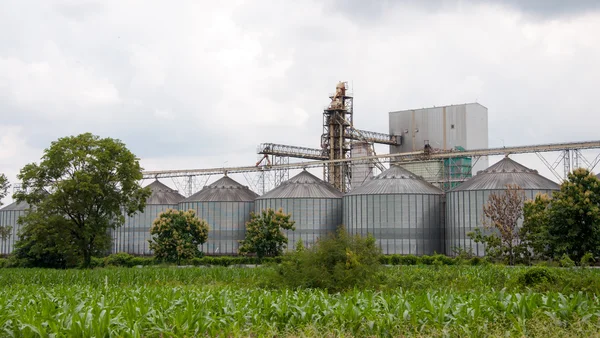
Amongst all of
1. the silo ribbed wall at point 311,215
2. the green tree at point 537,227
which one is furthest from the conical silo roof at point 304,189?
the green tree at point 537,227

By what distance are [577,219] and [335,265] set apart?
29.8 m

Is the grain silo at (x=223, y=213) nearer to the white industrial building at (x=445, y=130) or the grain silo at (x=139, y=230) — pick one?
the grain silo at (x=139, y=230)

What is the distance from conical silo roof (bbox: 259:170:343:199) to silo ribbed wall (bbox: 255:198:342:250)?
2.57ft

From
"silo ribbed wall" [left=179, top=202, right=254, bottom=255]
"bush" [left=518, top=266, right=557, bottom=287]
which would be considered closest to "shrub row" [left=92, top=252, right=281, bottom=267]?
"silo ribbed wall" [left=179, top=202, right=254, bottom=255]

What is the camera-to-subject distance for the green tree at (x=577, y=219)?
47875 mm

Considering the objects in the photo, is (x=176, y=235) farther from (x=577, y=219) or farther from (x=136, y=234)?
(x=577, y=219)

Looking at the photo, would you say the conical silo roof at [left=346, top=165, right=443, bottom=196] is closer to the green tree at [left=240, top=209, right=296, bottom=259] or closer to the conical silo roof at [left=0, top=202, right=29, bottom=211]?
the green tree at [left=240, top=209, right=296, bottom=259]

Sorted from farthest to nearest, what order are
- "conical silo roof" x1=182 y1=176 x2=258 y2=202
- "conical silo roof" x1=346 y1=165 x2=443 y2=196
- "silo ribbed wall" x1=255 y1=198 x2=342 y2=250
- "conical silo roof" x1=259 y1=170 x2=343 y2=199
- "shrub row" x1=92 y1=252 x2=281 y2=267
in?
"conical silo roof" x1=182 y1=176 x2=258 y2=202, "conical silo roof" x1=259 y1=170 x2=343 y2=199, "silo ribbed wall" x1=255 y1=198 x2=342 y2=250, "conical silo roof" x1=346 y1=165 x2=443 y2=196, "shrub row" x1=92 y1=252 x2=281 y2=267

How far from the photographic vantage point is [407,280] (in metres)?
28.4

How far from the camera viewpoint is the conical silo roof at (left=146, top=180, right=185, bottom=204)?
306ft

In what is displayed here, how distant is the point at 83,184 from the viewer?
51.7 metres

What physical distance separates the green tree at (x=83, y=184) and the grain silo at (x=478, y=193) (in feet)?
119

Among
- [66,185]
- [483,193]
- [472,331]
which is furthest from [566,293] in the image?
[483,193]

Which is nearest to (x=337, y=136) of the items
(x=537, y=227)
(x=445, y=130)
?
(x=445, y=130)
